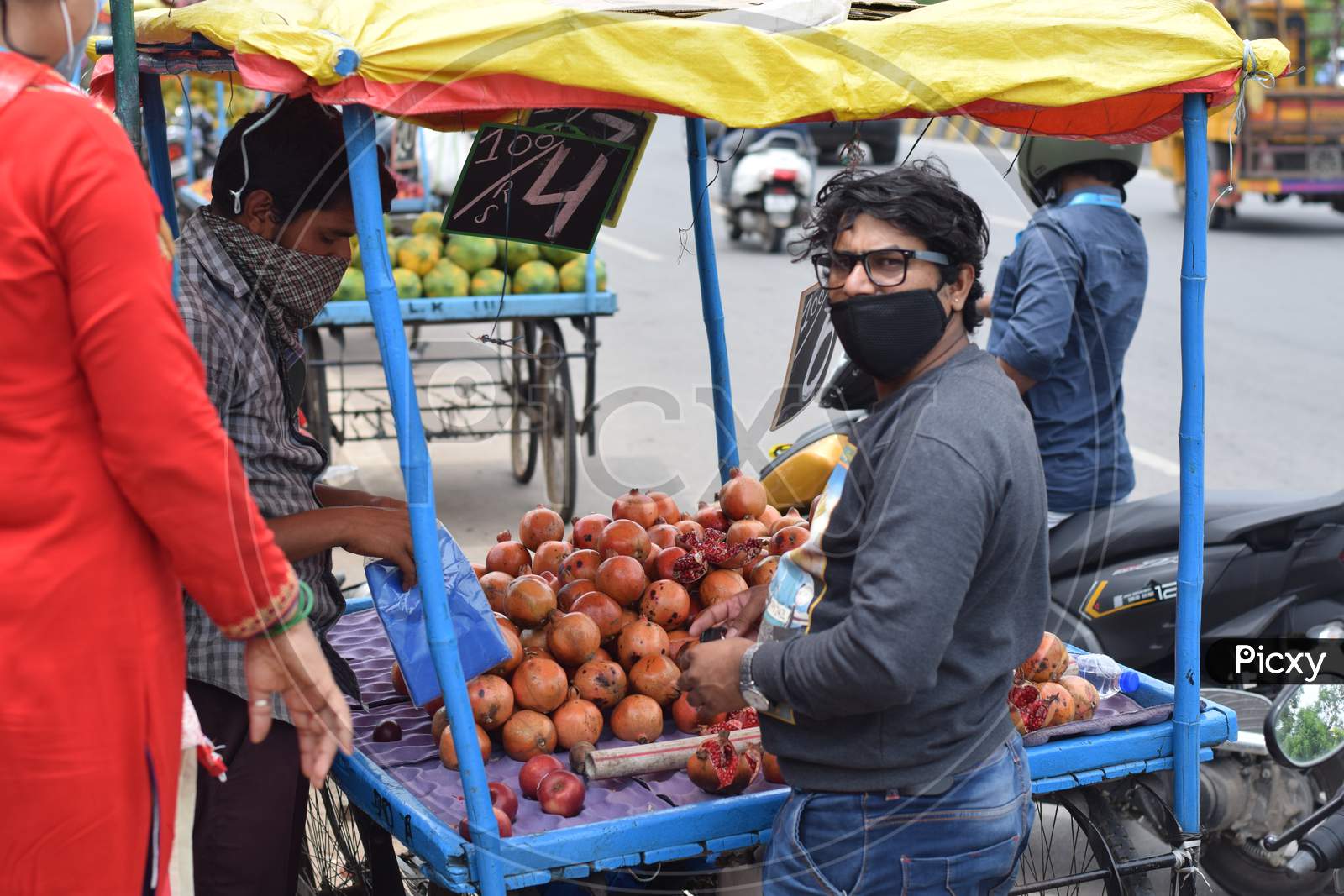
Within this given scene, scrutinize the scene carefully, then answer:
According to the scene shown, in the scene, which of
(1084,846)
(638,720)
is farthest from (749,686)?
(1084,846)

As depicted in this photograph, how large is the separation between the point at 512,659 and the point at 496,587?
32cm

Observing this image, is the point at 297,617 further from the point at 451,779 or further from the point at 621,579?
the point at 621,579

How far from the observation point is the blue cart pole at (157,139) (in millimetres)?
2707

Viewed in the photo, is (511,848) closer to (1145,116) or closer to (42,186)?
(42,186)

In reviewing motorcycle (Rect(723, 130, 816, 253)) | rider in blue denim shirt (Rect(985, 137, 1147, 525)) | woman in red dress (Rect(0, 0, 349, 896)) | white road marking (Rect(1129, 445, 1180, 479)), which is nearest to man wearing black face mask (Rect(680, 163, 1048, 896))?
woman in red dress (Rect(0, 0, 349, 896))

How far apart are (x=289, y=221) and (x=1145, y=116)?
161 centimetres

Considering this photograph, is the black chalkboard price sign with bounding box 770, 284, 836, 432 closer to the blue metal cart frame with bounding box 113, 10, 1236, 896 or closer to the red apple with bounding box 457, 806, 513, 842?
the blue metal cart frame with bounding box 113, 10, 1236, 896

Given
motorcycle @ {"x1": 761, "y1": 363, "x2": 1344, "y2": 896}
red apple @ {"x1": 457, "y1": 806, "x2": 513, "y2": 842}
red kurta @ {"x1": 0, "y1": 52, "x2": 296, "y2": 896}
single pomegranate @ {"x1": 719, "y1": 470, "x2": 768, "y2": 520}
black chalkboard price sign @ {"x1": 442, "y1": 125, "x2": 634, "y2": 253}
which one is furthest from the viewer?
motorcycle @ {"x1": 761, "y1": 363, "x2": 1344, "y2": 896}

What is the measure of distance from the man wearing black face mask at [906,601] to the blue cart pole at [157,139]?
4.90 feet

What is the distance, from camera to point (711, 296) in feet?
11.4

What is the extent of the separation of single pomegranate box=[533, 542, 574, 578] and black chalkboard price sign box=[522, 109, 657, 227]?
0.81 metres

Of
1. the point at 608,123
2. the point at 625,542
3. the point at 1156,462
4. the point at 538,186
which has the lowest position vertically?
the point at 1156,462

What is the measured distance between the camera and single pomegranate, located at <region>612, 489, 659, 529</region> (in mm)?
3037

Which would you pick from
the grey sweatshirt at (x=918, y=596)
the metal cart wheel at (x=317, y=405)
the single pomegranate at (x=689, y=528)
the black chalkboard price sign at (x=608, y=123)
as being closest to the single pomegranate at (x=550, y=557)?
the single pomegranate at (x=689, y=528)
